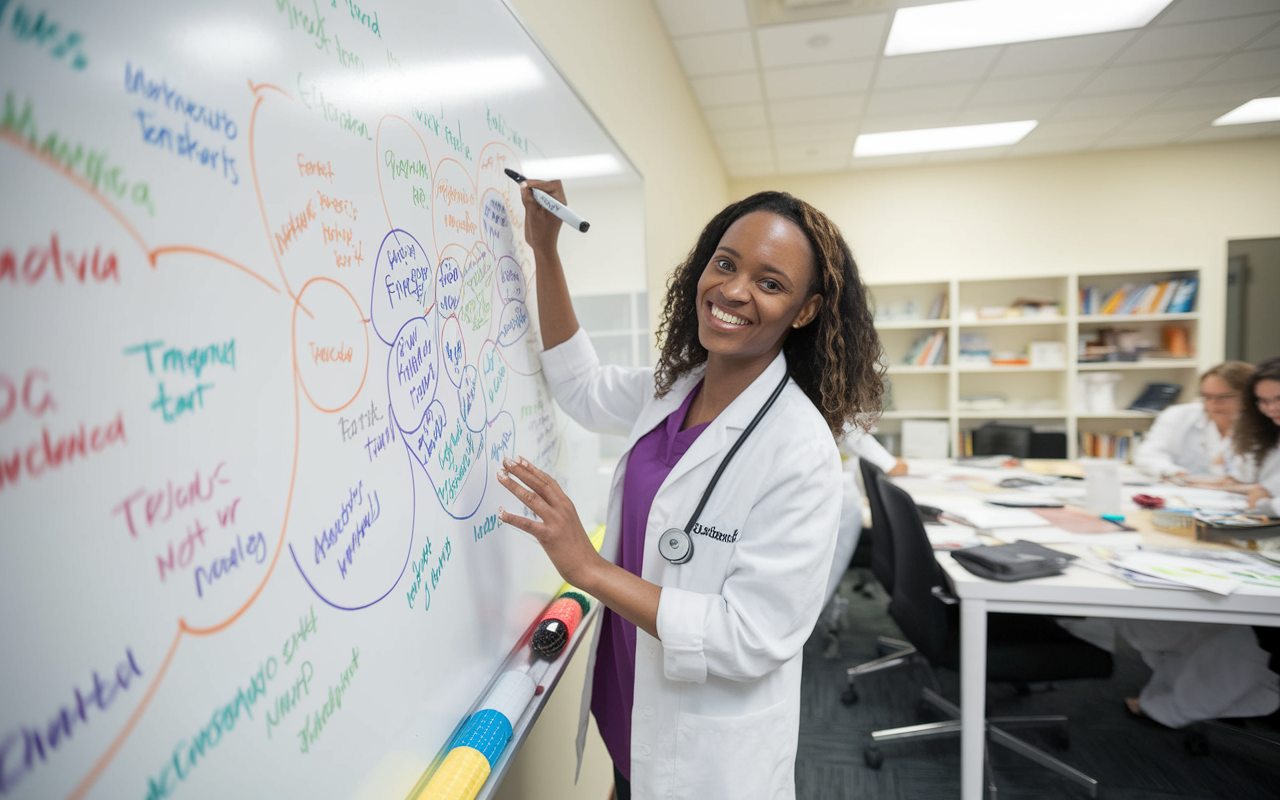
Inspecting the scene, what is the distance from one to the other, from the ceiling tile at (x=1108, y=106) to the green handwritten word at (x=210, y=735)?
186 inches

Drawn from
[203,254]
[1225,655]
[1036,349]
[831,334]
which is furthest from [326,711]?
[1036,349]

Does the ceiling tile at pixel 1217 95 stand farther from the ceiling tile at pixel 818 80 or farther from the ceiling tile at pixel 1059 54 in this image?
the ceiling tile at pixel 818 80

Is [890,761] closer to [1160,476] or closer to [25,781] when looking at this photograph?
[1160,476]

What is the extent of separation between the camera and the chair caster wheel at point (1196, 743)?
2.09 meters

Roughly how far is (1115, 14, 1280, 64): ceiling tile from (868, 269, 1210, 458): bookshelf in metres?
1.73

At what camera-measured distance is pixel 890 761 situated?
214 centimetres

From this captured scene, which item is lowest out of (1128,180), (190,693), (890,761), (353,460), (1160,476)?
(890,761)

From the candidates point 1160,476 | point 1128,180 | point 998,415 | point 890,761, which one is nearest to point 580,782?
point 890,761

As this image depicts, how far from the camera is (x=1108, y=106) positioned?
12.3ft

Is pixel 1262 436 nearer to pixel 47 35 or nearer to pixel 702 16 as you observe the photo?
pixel 702 16

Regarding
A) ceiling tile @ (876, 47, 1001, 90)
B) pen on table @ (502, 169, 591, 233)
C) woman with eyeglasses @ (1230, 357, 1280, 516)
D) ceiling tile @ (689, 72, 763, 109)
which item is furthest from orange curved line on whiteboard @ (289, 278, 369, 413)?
ceiling tile @ (876, 47, 1001, 90)

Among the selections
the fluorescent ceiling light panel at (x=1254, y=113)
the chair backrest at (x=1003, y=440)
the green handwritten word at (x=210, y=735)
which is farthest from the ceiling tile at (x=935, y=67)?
the green handwritten word at (x=210, y=735)

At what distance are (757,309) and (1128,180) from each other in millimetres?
5306

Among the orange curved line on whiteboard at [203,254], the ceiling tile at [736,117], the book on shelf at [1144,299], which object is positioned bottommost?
the orange curved line on whiteboard at [203,254]
